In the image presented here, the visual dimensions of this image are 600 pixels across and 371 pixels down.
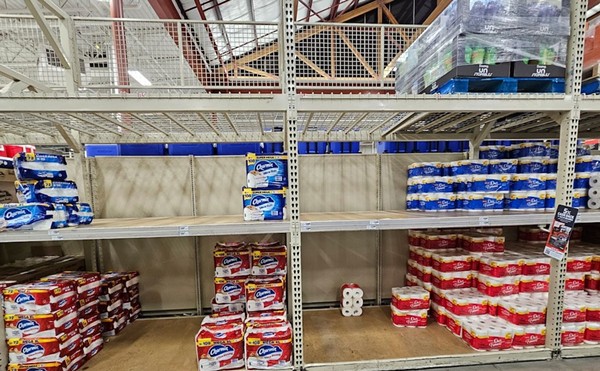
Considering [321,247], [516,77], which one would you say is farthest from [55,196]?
[516,77]

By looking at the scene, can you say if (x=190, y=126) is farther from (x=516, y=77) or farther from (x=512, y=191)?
(x=512, y=191)

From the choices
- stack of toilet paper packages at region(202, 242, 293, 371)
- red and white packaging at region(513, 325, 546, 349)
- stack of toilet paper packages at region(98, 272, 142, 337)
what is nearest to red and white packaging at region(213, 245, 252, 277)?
stack of toilet paper packages at region(202, 242, 293, 371)

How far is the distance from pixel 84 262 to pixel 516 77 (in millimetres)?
3143

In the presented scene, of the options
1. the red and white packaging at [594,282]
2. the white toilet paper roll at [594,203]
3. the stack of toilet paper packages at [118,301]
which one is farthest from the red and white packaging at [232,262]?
the red and white packaging at [594,282]

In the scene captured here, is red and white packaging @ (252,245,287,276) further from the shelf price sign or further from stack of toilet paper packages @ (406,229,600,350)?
the shelf price sign

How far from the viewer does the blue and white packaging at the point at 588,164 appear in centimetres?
159

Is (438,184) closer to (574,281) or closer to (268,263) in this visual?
(574,281)

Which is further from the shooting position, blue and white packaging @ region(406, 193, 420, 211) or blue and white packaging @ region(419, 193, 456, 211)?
blue and white packaging @ region(406, 193, 420, 211)

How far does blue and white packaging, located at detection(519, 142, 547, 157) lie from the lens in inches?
66.1

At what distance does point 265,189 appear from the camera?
1476 mm

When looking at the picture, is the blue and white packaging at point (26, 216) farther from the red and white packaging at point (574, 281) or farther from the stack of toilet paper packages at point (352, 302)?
the red and white packaging at point (574, 281)

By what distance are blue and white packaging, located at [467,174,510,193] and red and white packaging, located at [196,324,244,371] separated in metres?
1.69

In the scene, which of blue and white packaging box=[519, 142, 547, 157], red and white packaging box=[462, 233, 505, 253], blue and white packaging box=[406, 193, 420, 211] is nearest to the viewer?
blue and white packaging box=[519, 142, 547, 157]

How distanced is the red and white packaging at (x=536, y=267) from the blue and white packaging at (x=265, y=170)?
163cm
